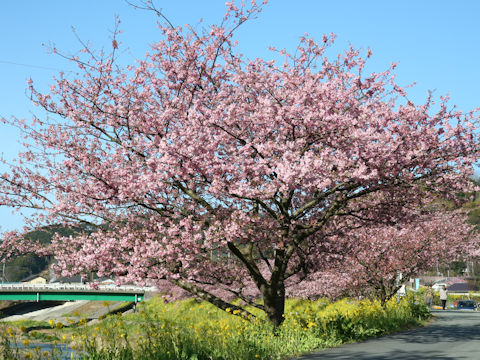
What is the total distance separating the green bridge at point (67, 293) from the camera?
256ft

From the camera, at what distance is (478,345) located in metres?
13.7

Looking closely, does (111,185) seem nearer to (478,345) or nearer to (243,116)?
(243,116)

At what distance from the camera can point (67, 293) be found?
272 ft

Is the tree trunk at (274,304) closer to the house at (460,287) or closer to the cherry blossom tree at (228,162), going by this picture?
the cherry blossom tree at (228,162)

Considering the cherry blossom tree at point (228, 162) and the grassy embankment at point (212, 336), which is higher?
the cherry blossom tree at point (228, 162)

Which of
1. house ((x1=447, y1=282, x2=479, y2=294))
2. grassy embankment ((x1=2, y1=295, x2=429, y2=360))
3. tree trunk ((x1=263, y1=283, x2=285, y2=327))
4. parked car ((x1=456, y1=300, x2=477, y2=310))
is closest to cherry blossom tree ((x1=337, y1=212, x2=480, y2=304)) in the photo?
grassy embankment ((x1=2, y1=295, x2=429, y2=360))

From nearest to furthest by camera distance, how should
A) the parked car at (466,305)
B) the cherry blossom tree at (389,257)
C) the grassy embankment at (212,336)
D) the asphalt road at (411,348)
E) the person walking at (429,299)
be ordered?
1. the grassy embankment at (212,336)
2. the asphalt road at (411,348)
3. the cherry blossom tree at (389,257)
4. the person walking at (429,299)
5. the parked car at (466,305)

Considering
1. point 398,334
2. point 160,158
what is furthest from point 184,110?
point 398,334

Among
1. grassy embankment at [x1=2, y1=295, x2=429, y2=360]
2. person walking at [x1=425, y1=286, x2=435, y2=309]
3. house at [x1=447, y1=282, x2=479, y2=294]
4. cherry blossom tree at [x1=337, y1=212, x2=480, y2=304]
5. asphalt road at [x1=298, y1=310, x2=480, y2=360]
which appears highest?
cherry blossom tree at [x1=337, y1=212, x2=480, y2=304]

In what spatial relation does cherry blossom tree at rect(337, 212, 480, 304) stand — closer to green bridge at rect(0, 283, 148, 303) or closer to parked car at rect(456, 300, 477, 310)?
parked car at rect(456, 300, 477, 310)

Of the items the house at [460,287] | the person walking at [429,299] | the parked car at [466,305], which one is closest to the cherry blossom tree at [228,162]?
the person walking at [429,299]

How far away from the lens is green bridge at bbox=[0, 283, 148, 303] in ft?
256

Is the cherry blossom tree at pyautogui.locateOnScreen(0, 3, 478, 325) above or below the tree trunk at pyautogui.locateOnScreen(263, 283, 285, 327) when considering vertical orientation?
above

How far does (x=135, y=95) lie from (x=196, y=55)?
207 centimetres
